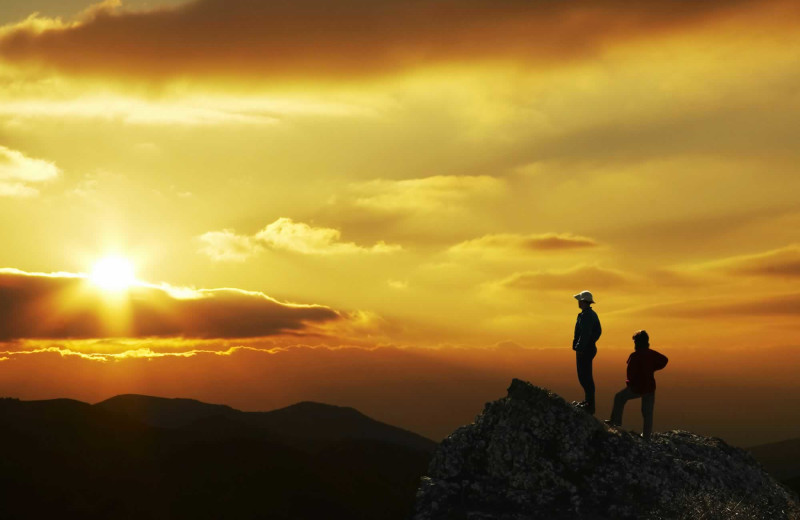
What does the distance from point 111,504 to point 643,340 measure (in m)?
38.8

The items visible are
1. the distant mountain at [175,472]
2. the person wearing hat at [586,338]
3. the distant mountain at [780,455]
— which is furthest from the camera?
the distant mountain at [780,455]

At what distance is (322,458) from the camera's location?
6344cm

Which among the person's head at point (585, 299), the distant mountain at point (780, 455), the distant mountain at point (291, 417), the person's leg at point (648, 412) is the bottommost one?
the distant mountain at point (780, 455)

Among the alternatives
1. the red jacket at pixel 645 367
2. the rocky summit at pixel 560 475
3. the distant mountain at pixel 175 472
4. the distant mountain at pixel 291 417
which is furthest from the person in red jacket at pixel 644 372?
the distant mountain at pixel 291 417

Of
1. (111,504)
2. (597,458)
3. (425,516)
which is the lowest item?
(111,504)

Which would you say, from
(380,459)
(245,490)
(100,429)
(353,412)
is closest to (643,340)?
(245,490)

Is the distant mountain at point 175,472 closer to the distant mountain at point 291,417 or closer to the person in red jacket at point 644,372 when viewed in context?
the distant mountain at point 291,417

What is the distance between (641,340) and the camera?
23.9 meters

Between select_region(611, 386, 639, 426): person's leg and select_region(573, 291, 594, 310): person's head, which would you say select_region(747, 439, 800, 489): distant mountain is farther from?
select_region(573, 291, 594, 310): person's head

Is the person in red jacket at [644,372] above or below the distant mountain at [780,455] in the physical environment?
above

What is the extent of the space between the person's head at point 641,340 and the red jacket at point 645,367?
119 millimetres

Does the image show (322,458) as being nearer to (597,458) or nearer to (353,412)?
(597,458)

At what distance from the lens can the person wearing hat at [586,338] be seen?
925 inches

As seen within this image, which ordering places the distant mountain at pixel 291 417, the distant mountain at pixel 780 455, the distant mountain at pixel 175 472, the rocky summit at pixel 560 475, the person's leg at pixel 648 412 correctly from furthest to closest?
the distant mountain at pixel 291 417
the distant mountain at pixel 780 455
the distant mountain at pixel 175 472
the person's leg at pixel 648 412
the rocky summit at pixel 560 475
